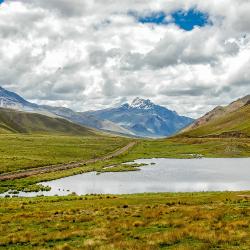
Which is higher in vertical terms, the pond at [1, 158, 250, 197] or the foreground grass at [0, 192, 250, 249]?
the pond at [1, 158, 250, 197]

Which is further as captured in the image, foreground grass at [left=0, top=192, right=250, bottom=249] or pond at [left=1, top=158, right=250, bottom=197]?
pond at [left=1, top=158, right=250, bottom=197]

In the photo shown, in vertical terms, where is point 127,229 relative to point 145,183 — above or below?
below

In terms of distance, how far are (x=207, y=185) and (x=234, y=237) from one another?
62.4m

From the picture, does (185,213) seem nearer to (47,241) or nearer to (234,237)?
(234,237)

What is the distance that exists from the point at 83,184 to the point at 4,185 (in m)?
17.2

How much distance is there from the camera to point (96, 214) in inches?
1599

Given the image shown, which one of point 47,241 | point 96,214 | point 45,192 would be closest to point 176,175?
point 45,192

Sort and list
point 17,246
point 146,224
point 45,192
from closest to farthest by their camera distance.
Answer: point 17,246 → point 146,224 → point 45,192

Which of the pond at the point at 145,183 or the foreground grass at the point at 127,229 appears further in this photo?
the pond at the point at 145,183

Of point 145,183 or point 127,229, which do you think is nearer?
point 127,229

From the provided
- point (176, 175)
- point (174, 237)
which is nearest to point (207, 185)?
point (176, 175)

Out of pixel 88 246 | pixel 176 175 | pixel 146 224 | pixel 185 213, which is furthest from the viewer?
pixel 176 175

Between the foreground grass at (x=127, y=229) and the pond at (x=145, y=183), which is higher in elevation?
the pond at (x=145, y=183)

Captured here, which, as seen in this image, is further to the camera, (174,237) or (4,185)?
(4,185)
